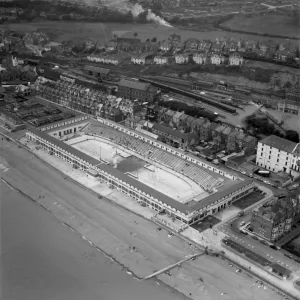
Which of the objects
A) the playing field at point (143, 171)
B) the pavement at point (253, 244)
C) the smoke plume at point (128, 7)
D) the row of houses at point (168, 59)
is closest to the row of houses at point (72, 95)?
the playing field at point (143, 171)

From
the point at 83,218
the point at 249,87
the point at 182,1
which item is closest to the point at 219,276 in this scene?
the point at 83,218

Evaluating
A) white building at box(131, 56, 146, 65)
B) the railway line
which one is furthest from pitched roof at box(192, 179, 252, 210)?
white building at box(131, 56, 146, 65)

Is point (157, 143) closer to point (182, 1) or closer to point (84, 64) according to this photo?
point (84, 64)

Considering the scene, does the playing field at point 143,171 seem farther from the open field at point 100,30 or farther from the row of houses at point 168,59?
the open field at point 100,30

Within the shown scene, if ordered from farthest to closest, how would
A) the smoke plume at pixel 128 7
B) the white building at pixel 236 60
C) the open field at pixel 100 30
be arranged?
the smoke plume at pixel 128 7
the open field at pixel 100 30
the white building at pixel 236 60

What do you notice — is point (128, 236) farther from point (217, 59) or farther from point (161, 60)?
point (161, 60)

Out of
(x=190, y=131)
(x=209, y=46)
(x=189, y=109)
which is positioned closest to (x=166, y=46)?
(x=209, y=46)
